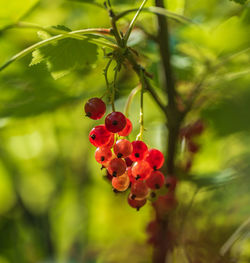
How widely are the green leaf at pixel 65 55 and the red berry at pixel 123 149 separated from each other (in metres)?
0.30

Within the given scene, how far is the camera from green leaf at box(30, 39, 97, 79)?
1173 millimetres

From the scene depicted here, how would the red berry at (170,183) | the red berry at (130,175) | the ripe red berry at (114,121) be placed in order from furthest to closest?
1. the red berry at (170,183)
2. the red berry at (130,175)
3. the ripe red berry at (114,121)

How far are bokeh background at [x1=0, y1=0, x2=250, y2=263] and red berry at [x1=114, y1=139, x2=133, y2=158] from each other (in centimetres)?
26

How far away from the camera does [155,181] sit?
1239 mm

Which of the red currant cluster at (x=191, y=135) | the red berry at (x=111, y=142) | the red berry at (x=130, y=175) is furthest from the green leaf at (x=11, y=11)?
the red currant cluster at (x=191, y=135)

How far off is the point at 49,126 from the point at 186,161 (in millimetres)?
1335

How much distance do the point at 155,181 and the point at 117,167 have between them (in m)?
0.17

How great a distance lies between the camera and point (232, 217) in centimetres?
192

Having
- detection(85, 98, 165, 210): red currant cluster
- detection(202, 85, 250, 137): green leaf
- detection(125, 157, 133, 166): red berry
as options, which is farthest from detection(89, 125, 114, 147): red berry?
detection(202, 85, 250, 137): green leaf

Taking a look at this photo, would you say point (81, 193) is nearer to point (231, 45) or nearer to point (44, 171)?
point (44, 171)

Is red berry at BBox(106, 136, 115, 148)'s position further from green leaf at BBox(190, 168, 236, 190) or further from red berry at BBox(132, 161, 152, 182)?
green leaf at BBox(190, 168, 236, 190)

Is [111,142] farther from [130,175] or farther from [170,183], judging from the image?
[170,183]

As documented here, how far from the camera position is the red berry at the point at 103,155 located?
1186mm

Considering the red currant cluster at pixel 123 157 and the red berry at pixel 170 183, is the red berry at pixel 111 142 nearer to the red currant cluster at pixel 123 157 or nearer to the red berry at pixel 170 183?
the red currant cluster at pixel 123 157
